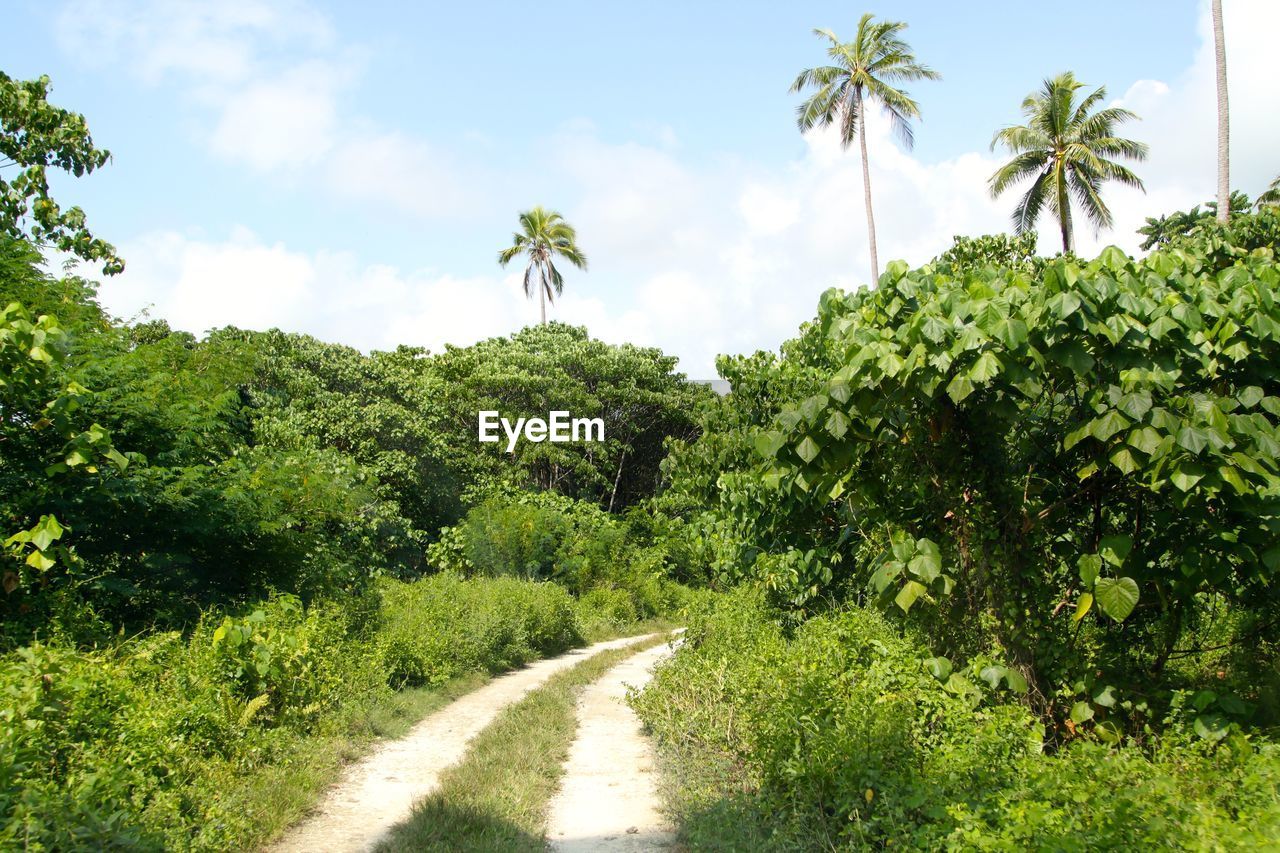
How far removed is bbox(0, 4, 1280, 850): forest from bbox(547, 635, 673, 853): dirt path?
29cm

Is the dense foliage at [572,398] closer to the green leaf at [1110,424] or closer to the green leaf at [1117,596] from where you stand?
the green leaf at [1117,596]

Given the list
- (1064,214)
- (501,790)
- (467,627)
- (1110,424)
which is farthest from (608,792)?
(1064,214)

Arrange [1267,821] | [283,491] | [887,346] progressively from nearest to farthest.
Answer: [1267,821], [887,346], [283,491]

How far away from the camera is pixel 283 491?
37.1 feet

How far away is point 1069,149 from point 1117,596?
2656 cm

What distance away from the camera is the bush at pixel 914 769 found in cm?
389

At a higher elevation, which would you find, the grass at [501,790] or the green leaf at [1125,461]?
the green leaf at [1125,461]

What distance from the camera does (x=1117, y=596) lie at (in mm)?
5008

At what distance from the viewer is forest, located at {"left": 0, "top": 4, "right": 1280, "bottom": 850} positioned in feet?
15.7

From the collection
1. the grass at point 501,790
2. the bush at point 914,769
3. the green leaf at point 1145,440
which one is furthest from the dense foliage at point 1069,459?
the grass at point 501,790

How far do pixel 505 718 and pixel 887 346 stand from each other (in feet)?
23.2

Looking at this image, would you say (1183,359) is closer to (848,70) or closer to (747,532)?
(747,532)

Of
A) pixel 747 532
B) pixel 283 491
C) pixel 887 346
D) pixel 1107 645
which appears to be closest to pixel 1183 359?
pixel 887 346

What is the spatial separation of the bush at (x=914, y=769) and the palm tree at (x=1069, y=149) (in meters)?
24.2
